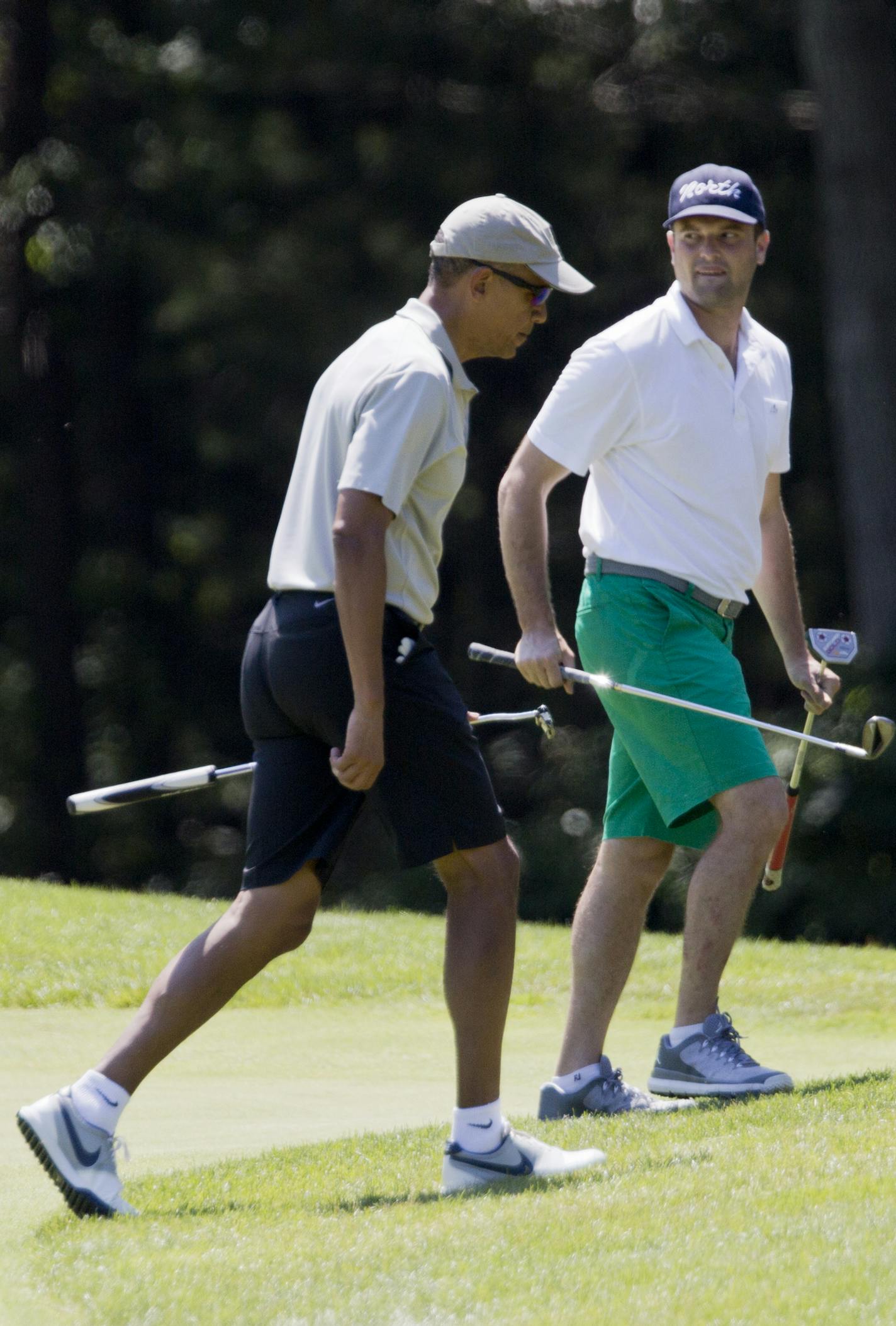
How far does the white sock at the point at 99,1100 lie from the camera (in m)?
3.61

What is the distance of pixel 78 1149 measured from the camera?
358 cm

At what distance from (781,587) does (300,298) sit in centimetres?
1205

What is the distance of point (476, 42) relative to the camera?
645 inches

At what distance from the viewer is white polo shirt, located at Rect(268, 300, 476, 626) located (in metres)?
3.64

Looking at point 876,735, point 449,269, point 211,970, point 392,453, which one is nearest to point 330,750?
point 211,970

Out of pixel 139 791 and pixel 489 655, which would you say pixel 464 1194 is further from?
pixel 489 655

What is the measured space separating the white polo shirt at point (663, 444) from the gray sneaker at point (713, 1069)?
109 centimetres

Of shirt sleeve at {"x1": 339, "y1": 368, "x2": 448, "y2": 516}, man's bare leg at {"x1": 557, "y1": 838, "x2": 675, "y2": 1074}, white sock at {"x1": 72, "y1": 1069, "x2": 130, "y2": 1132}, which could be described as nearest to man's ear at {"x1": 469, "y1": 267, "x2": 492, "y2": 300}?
shirt sleeve at {"x1": 339, "y1": 368, "x2": 448, "y2": 516}

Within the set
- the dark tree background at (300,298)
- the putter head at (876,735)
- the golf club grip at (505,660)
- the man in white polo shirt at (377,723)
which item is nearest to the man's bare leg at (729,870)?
the golf club grip at (505,660)

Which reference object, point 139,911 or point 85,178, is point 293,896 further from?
point 85,178

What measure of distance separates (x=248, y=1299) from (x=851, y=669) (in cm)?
952

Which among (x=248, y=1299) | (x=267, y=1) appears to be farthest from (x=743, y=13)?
(x=248, y=1299)

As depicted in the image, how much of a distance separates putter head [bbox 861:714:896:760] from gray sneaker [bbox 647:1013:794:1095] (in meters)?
0.88

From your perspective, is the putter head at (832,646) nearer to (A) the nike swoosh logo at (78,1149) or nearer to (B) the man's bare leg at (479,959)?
(B) the man's bare leg at (479,959)
